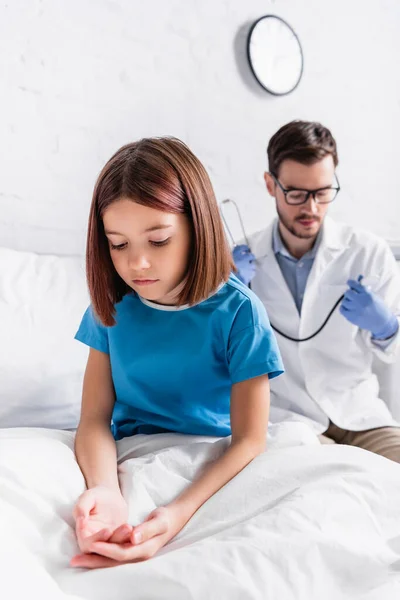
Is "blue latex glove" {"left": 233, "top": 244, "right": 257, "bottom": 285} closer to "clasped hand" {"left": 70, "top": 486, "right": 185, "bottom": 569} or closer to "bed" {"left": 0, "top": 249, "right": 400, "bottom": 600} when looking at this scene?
"bed" {"left": 0, "top": 249, "right": 400, "bottom": 600}

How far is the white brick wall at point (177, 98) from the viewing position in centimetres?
158

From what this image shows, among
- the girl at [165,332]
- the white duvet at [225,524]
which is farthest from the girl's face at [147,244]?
the white duvet at [225,524]

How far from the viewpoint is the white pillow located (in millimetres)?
1256

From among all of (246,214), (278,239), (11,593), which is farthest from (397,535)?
(246,214)

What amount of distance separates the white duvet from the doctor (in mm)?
497

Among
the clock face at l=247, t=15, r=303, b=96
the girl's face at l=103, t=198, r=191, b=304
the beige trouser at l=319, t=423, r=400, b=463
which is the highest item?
the clock face at l=247, t=15, r=303, b=96

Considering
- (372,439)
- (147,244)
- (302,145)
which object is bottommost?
(372,439)

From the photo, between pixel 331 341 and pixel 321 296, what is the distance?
12 centimetres

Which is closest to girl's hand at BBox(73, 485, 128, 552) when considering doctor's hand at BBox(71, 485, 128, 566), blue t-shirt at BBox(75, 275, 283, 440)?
doctor's hand at BBox(71, 485, 128, 566)

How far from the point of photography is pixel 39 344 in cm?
132

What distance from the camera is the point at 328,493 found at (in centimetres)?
84

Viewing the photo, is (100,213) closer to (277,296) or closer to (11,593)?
(11,593)

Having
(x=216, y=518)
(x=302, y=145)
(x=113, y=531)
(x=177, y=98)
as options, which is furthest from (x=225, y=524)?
(x=177, y=98)

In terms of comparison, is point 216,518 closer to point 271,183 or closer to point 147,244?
point 147,244
